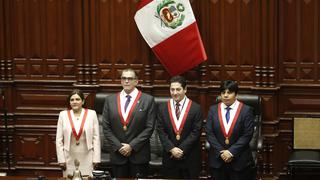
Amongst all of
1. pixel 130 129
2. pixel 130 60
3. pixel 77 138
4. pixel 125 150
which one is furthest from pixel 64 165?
pixel 130 60

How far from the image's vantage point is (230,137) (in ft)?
25.9

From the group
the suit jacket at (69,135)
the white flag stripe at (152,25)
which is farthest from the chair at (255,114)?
the suit jacket at (69,135)

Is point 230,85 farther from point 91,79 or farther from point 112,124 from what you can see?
point 91,79

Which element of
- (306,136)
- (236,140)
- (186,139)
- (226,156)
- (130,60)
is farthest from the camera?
(130,60)

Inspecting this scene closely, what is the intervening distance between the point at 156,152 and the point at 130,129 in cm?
89

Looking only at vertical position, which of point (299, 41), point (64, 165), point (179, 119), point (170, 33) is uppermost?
point (170, 33)

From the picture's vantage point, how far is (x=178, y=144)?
26.5 feet

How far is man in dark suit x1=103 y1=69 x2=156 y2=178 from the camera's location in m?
8.12

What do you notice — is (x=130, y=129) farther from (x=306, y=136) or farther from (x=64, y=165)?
(x=306, y=136)

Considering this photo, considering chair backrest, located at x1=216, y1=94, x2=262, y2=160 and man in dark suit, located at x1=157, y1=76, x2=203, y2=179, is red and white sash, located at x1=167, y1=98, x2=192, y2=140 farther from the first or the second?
chair backrest, located at x1=216, y1=94, x2=262, y2=160

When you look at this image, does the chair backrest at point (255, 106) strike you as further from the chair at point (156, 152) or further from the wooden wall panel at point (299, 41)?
the chair at point (156, 152)

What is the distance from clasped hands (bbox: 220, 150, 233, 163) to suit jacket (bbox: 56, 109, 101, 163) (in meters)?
1.30

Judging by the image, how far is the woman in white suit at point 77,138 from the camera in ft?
26.1

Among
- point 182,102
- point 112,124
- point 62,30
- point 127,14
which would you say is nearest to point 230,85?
point 182,102
